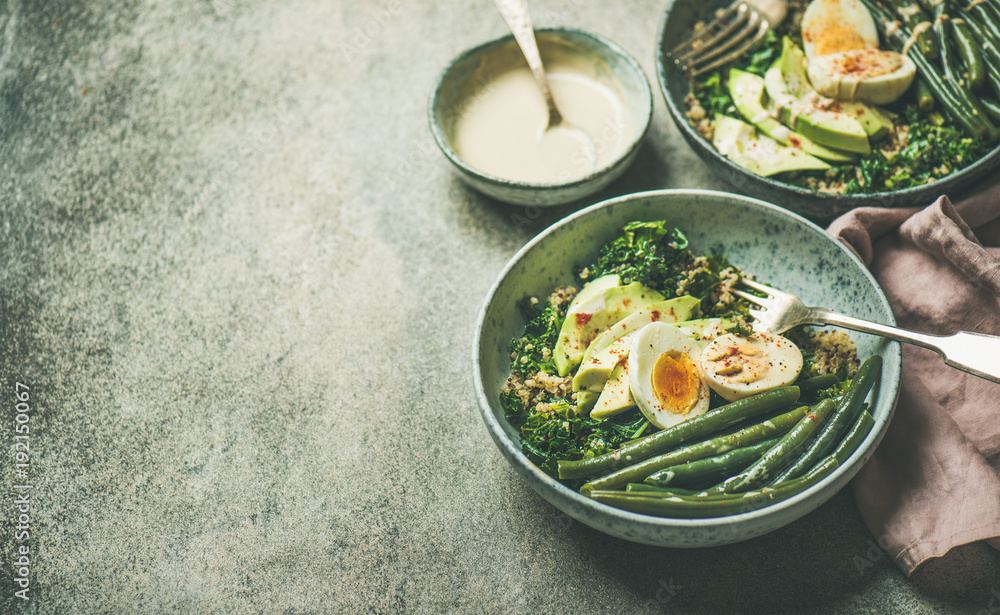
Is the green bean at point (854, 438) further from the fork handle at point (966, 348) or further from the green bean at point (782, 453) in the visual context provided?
the fork handle at point (966, 348)

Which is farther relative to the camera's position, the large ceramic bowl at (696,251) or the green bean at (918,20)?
the green bean at (918,20)

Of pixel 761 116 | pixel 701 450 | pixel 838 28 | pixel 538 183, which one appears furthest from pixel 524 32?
pixel 701 450

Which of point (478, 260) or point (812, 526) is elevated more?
point (478, 260)

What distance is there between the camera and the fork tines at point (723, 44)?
9.99 feet

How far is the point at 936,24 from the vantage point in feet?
9.21

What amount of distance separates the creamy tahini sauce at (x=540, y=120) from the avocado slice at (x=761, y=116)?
47cm

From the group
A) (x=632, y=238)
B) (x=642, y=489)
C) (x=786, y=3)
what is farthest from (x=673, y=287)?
(x=786, y=3)

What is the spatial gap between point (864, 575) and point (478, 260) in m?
1.81

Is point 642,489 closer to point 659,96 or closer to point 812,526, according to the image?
point 812,526

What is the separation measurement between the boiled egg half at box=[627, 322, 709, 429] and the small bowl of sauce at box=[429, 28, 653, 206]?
2.68 ft

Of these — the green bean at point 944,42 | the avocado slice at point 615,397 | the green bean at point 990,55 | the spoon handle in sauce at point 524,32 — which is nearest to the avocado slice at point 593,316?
the avocado slice at point 615,397

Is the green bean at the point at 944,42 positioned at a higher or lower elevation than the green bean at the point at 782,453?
higher

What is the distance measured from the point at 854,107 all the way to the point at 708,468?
172 cm

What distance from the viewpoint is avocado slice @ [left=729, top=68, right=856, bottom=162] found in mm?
2715
